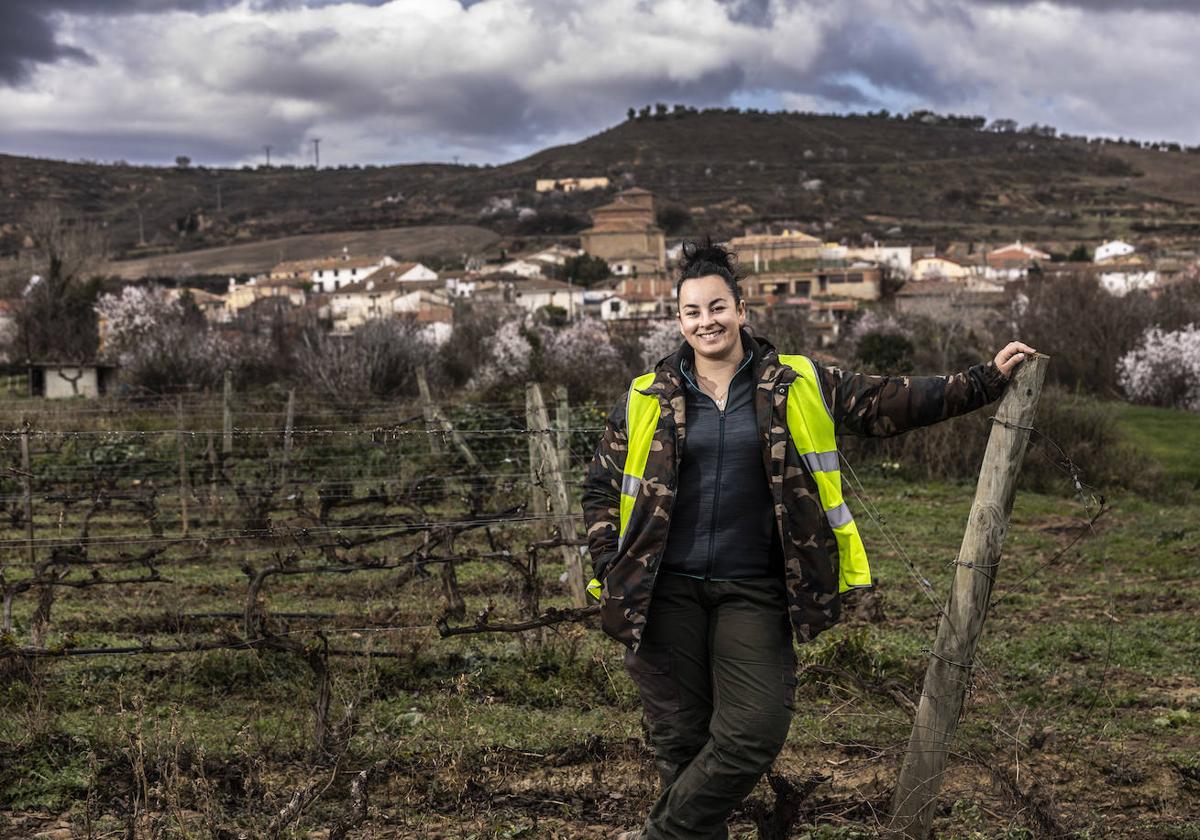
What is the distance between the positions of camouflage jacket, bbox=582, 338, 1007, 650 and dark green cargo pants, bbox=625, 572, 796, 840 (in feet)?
0.28

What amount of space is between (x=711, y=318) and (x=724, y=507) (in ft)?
1.93

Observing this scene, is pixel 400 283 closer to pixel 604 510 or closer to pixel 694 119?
pixel 604 510

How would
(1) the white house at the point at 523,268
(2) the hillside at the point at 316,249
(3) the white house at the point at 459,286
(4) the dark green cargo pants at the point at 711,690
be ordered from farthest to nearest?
(2) the hillside at the point at 316,249 → (1) the white house at the point at 523,268 → (3) the white house at the point at 459,286 → (4) the dark green cargo pants at the point at 711,690

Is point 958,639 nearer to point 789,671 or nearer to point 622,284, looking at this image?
point 789,671

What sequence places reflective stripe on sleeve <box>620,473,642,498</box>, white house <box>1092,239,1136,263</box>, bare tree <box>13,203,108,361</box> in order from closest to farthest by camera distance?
reflective stripe on sleeve <box>620,473,642,498</box>, bare tree <box>13,203,108,361</box>, white house <box>1092,239,1136,263</box>

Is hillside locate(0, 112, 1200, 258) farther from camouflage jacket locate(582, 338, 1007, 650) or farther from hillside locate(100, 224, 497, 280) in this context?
camouflage jacket locate(582, 338, 1007, 650)

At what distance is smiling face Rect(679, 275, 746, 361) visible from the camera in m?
3.52

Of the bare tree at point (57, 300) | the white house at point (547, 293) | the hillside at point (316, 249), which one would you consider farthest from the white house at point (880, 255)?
the bare tree at point (57, 300)

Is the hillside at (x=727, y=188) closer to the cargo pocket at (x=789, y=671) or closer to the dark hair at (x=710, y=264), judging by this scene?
the dark hair at (x=710, y=264)

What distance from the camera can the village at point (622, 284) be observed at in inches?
1939

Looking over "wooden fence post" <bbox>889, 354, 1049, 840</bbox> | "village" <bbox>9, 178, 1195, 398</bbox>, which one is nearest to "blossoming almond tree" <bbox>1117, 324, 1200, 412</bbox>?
"village" <bbox>9, 178, 1195, 398</bbox>

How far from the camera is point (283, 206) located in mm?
149875

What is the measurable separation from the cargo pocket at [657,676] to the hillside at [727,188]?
107 m

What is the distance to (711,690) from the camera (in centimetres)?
354
